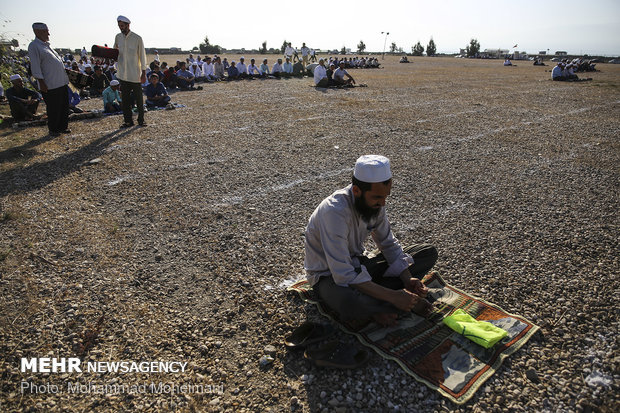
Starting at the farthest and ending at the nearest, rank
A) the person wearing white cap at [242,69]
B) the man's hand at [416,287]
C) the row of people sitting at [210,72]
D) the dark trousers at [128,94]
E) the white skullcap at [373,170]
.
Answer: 1. the person wearing white cap at [242,69]
2. the row of people sitting at [210,72]
3. the dark trousers at [128,94]
4. the man's hand at [416,287]
5. the white skullcap at [373,170]

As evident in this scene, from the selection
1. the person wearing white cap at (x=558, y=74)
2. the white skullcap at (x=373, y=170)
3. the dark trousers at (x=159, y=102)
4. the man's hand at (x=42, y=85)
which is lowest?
the white skullcap at (x=373, y=170)

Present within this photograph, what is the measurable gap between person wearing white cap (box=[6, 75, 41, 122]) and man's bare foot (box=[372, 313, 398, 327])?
8.86m

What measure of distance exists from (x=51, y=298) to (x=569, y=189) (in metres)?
6.30

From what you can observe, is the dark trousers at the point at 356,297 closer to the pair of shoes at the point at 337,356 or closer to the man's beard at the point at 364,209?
the pair of shoes at the point at 337,356

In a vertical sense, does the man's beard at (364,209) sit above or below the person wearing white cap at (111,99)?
below

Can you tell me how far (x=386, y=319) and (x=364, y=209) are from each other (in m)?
0.81

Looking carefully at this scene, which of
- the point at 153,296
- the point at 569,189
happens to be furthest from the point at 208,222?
the point at 569,189

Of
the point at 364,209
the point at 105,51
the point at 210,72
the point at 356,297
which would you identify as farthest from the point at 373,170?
the point at 210,72

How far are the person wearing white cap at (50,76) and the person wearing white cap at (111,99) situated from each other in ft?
6.56

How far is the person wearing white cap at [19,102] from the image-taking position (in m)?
7.59

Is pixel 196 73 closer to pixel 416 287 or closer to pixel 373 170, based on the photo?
pixel 373 170

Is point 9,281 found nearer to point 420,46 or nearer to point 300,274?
point 300,274

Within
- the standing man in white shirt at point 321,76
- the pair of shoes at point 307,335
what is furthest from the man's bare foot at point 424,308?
the standing man in white shirt at point 321,76

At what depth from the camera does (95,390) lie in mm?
2084
